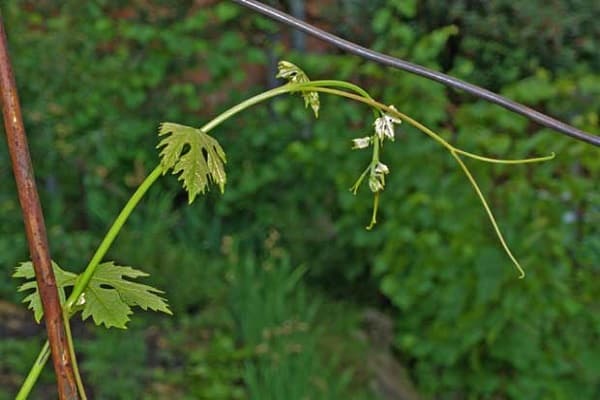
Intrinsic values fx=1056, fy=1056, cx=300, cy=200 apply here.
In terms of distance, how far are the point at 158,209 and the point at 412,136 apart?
1166mm

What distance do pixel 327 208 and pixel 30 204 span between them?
3683 millimetres

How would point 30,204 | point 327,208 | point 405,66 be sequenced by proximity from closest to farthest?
point 30,204 → point 405,66 → point 327,208

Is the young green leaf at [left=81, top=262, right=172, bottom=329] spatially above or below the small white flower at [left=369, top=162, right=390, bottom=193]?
below

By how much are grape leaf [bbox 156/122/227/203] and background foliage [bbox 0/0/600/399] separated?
253 cm

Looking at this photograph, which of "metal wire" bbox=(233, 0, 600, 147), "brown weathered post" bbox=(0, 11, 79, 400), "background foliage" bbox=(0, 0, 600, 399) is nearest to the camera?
"brown weathered post" bbox=(0, 11, 79, 400)

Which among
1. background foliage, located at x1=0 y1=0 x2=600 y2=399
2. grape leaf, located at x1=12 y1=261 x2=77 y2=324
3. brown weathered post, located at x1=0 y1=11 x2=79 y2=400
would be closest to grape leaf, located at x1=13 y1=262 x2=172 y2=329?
grape leaf, located at x1=12 y1=261 x2=77 y2=324

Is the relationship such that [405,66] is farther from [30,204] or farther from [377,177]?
[30,204]

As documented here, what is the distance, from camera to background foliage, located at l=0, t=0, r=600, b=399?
340 centimetres

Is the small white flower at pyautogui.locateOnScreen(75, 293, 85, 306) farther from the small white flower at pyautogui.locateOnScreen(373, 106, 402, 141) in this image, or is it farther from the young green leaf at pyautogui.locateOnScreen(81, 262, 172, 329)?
the small white flower at pyautogui.locateOnScreen(373, 106, 402, 141)

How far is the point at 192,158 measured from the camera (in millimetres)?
695

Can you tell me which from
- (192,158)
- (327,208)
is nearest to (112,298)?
(192,158)

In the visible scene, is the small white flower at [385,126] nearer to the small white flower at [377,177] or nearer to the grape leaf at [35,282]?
the small white flower at [377,177]

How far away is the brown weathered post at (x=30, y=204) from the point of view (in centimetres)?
56

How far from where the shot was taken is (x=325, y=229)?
424cm
